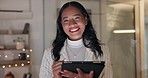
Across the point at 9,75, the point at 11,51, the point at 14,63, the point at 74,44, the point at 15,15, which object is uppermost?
the point at 15,15

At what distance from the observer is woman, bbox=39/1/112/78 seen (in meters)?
0.93

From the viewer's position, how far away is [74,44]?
95 centimetres

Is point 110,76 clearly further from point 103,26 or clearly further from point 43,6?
point 43,6

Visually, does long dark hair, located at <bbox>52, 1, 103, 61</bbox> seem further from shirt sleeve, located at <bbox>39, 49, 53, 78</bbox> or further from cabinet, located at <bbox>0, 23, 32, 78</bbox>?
cabinet, located at <bbox>0, 23, 32, 78</bbox>

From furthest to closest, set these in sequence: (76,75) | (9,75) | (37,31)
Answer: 1. (37,31)
2. (9,75)
3. (76,75)

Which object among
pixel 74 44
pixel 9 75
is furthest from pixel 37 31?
pixel 74 44

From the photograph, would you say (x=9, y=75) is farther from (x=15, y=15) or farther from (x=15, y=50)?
(x=15, y=15)

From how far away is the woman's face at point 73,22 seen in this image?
3.06 feet

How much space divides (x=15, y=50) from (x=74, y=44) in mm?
1423

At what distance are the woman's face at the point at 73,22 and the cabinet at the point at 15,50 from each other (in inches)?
55.1

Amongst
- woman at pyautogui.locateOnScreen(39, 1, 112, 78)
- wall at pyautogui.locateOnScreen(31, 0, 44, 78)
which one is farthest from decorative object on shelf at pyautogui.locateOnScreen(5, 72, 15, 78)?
woman at pyautogui.locateOnScreen(39, 1, 112, 78)

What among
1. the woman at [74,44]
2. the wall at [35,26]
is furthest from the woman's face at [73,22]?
the wall at [35,26]

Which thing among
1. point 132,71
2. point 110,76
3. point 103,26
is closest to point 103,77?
point 110,76

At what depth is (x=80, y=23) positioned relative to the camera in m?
Result: 0.94
